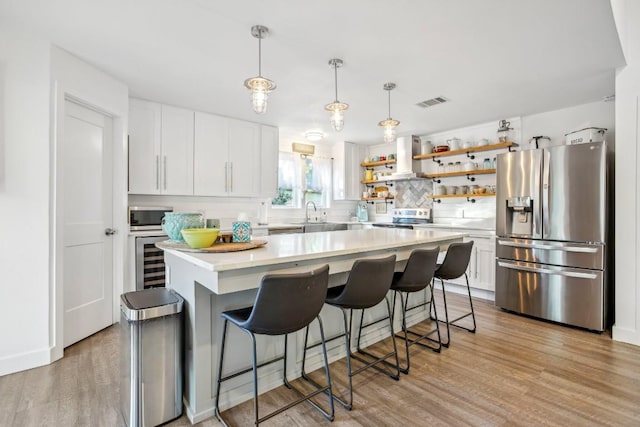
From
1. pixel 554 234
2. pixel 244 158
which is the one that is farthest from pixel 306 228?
pixel 554 234

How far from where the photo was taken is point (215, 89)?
339 cm

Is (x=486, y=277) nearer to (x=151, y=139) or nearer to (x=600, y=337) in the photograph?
(x=600, y=337)

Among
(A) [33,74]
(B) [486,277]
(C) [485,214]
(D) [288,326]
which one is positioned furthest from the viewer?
(C) [485,214]

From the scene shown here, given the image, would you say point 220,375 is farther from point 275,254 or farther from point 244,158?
point 244,158

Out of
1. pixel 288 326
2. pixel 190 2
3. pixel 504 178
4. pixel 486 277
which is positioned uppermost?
pixel 190 2

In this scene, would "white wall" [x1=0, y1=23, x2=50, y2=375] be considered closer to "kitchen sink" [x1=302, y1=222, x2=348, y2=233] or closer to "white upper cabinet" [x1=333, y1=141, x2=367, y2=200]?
"kitchen sink" [x1=302, y1=222, x2=348, y2=233]

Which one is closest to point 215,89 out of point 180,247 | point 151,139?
point 151,139

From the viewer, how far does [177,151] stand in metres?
4.00

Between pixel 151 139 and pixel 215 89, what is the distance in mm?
1058

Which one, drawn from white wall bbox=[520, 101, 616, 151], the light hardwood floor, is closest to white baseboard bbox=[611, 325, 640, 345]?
the light hardwood floor

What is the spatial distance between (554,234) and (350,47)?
2727 mm

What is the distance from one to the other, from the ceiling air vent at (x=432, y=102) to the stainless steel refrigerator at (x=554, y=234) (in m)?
0.93

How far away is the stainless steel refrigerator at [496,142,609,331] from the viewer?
307 centimetres

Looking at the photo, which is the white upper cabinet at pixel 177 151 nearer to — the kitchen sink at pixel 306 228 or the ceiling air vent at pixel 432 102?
the kitchen sink at pixel 306 228
